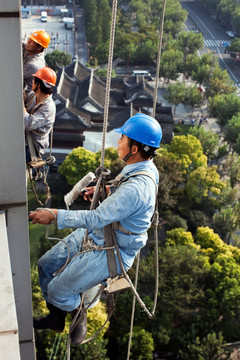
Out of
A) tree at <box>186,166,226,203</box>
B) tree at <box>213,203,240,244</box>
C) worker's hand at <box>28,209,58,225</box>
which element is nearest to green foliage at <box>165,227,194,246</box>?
tree at <box>213,203,240,244</box>

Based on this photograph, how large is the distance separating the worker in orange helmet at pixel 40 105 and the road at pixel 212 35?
48877 mm

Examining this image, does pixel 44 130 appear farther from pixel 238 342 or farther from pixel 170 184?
pixel 170 184

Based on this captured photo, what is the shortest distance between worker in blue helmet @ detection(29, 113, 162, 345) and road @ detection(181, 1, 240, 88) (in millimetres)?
50837

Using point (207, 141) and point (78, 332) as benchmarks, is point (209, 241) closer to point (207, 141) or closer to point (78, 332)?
point (207, 141)

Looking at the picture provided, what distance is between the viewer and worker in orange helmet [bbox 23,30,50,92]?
750 centimetres

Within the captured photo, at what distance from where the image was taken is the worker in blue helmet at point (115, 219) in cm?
470

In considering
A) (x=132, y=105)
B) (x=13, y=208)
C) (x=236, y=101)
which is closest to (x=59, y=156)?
(x=132, y=105)

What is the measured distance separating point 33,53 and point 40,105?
1.03 meters

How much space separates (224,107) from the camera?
126 ft

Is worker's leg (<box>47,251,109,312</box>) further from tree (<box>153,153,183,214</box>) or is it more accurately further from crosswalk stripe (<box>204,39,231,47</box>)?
crosswalk stripe (<box>204,39,231,47</box>)

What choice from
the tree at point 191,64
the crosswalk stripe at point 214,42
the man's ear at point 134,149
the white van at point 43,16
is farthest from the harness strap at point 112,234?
the white van at point 43,16

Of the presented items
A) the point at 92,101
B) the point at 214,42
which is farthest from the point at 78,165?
the point at 214,42

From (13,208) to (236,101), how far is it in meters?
35.9

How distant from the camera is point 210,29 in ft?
228
